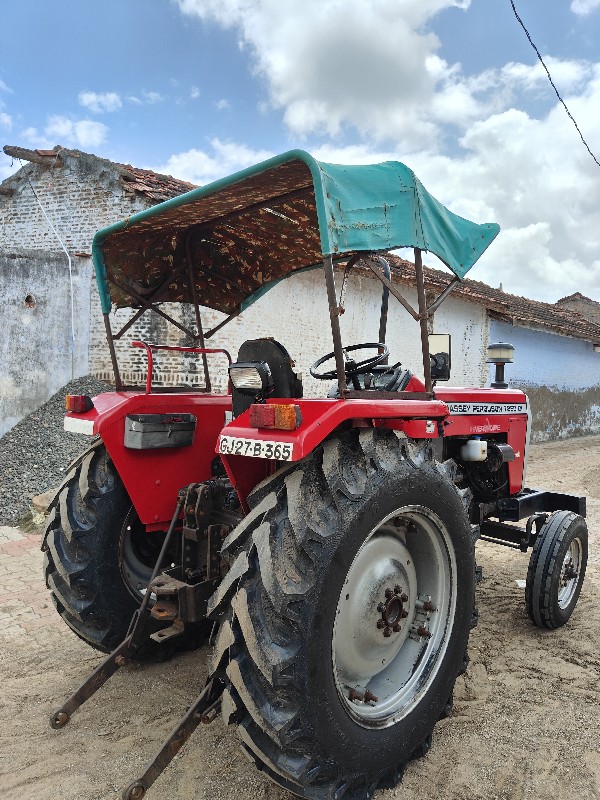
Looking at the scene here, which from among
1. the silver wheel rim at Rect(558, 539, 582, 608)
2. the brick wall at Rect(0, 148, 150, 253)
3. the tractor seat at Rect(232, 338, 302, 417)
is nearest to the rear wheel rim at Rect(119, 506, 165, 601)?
the tractor seat at Rect(232, 338, 302, 417)

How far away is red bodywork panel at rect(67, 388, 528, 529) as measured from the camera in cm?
223

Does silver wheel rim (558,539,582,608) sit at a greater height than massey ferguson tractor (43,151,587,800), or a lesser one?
lesser

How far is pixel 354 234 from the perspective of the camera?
234 centimetres

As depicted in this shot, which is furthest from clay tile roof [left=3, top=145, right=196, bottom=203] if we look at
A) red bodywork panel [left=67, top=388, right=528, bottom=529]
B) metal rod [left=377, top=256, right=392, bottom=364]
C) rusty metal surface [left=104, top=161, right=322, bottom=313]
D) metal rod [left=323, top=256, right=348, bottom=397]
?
metal rod [left=323, top=256, right=348, bottom=397]

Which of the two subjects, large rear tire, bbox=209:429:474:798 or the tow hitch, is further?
the tow hitch

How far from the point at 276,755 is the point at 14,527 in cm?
533

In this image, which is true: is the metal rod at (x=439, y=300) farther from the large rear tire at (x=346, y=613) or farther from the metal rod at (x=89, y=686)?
the metal rod at (x=89, y=686)

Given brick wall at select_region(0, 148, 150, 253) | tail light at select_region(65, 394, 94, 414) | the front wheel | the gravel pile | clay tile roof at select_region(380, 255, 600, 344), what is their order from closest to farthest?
tail light at select_region(65, 394, 94, 414) < the front wheel < the gravel pile < brick wall at select_region(0, 148, 150, 253) < clay tile roof at select_region(380, 255, 600, 344)

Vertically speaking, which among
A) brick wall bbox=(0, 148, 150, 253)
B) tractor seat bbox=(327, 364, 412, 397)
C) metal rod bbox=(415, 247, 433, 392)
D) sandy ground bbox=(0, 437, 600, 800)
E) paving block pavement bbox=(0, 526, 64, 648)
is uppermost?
brick wall bbox=(0, 148, 150, 253)

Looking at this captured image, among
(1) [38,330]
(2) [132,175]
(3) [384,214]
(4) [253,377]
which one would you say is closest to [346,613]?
(4) [253,377]

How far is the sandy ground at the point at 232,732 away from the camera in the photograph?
2352mm

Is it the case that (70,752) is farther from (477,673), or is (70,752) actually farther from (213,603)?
(477,673)

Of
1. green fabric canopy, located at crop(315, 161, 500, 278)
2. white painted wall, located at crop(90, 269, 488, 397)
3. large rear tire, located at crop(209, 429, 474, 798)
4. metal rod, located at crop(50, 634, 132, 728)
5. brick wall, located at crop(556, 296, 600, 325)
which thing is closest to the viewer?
large rear tire, located at crop(209, 429, 474, 798)

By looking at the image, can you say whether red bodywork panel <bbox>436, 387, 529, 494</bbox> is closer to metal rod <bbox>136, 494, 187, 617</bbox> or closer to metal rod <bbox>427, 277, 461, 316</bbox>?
metal rod <bbox>427, 277, 461, 316</bbox>
